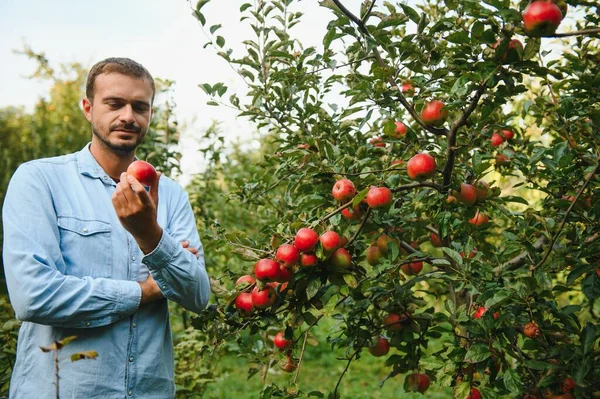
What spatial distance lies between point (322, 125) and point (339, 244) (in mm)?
758

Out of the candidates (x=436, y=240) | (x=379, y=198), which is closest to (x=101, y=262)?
(x=379, y=198)

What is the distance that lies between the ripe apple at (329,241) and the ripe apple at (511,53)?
0.67 m

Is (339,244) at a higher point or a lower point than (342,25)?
lower

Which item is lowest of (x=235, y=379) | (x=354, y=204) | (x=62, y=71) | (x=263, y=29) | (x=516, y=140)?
(x=235, y=379)

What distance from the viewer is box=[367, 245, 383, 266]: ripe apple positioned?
2.11 meters

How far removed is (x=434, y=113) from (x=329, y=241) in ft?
1.73

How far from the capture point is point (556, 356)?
2006 millimetres

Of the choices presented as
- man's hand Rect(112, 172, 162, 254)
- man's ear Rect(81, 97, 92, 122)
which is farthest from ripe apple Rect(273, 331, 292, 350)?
man's ear Rect(81, 97, 92, 122)

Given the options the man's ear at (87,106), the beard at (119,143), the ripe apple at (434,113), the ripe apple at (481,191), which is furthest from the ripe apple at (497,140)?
the man's ear at (87,106)

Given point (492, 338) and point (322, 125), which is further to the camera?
point (322, 125)

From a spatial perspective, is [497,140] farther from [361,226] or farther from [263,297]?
[263,297]

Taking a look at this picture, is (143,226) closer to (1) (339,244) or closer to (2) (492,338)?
(1) (339,244)

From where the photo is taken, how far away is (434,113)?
183 cm

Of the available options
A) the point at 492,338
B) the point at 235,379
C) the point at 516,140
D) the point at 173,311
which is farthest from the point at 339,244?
the point at 235,379
